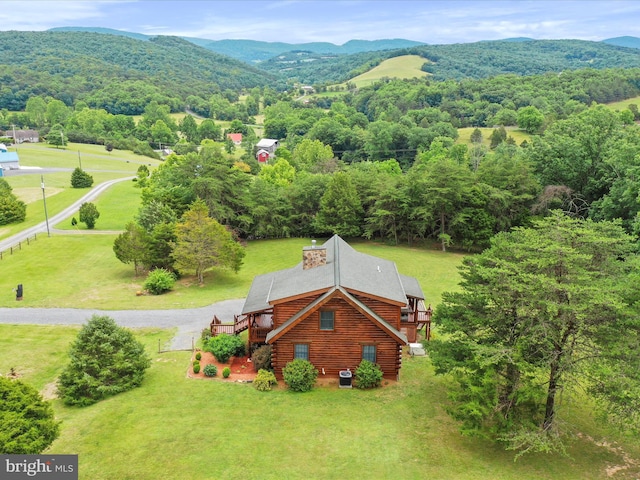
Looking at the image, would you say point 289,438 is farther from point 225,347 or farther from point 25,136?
point 25,136

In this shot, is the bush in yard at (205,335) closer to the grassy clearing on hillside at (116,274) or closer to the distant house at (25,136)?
the grassy clearing on hillside at (116,274)

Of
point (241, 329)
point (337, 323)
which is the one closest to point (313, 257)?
point (337, 323)

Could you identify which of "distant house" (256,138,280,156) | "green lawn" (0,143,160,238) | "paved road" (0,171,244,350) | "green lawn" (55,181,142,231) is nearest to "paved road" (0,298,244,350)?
"paved road" (0,171,244,350)

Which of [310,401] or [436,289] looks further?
[436,289]

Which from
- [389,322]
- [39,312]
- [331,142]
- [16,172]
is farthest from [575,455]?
[331,142]

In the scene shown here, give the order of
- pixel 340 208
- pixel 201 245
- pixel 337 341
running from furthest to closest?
pixel 340 208 < pixel 201 245 < pixel 337 341

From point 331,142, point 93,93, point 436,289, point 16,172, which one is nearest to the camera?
point 436,289

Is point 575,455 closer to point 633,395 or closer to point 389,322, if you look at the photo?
point 633,395
